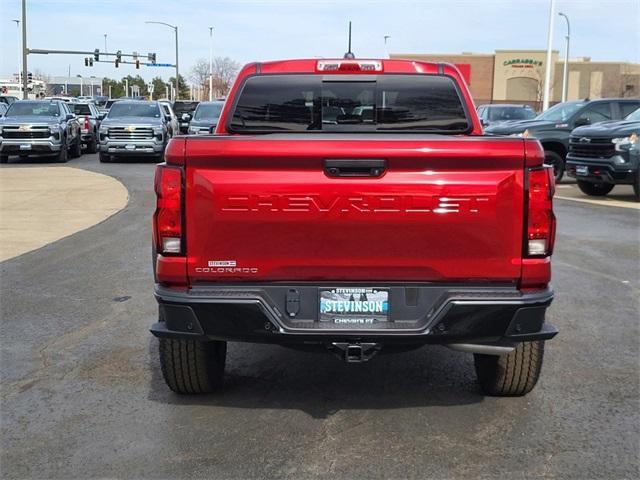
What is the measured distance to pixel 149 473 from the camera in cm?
352

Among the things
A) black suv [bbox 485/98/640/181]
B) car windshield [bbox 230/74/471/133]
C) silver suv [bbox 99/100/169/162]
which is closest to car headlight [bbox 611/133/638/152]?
black suv [bbox 485/98/640/181]

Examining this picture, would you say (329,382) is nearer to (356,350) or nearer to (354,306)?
(356,350)

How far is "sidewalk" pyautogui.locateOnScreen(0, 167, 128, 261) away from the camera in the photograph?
33.8 ft

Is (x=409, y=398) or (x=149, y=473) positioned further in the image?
(x=409, y=398)

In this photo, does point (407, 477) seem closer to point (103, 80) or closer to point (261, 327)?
point (261, 327)

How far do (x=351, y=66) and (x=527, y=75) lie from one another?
7960cm

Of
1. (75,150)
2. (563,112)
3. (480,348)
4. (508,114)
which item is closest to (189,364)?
(480,348)

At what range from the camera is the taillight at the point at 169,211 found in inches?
144

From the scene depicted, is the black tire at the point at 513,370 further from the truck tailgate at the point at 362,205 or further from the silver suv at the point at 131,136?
the silver suv at the point at 131,136

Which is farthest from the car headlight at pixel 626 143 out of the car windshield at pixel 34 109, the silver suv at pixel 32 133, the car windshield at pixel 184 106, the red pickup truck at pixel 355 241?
the car windshield at pixel 184 106

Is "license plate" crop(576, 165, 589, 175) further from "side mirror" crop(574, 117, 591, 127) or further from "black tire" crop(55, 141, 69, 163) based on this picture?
"black tire" crop(55, 141, 69, 163)

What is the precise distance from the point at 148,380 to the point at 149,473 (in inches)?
53.1

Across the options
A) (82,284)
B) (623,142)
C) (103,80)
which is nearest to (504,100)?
(623,142)

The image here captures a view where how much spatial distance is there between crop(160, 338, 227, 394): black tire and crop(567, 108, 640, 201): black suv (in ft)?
37.4
